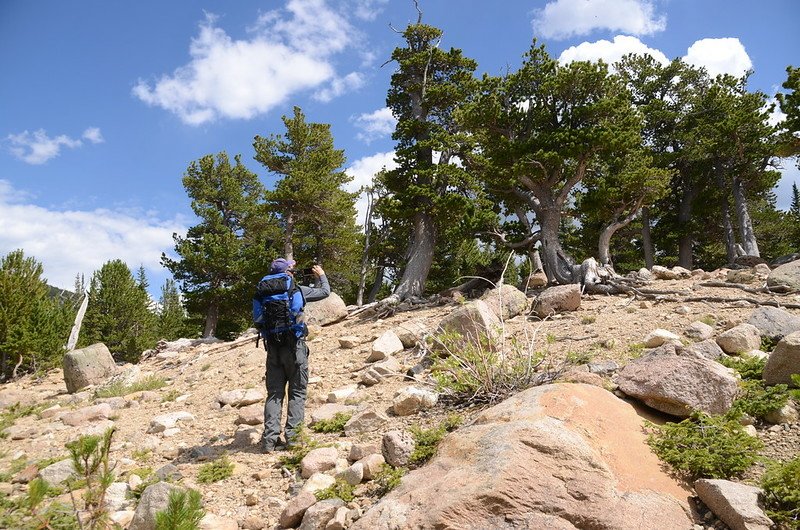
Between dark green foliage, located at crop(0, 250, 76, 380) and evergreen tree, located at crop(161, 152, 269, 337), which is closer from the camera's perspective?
dark green foliage, located at crop(0, 250, 76, 380)

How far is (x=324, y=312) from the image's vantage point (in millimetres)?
14820

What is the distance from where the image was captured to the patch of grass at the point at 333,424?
4.95m

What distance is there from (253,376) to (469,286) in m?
7.56

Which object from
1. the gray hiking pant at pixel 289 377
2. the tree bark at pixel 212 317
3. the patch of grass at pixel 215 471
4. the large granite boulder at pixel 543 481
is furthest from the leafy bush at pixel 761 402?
the tree bark at pixel 212 317

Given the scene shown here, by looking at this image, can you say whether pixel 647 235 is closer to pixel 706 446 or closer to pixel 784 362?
pixel 784 362

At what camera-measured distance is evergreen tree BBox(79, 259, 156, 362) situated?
2425cm

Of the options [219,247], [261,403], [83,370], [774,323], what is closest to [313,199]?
[219,247]

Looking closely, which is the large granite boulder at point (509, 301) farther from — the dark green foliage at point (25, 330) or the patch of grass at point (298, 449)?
the dark green foliage at point (25, 330)

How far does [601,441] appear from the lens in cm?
304

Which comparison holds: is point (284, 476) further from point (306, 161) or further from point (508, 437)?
point (306, 161)

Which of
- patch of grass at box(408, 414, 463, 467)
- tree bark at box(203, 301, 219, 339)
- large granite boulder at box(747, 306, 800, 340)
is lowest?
patch of grass at box(408, 414, 463, 467)

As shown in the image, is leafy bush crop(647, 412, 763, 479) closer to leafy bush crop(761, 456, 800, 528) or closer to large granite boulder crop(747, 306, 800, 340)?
leafy bush crop(761, 456, 800, 528)

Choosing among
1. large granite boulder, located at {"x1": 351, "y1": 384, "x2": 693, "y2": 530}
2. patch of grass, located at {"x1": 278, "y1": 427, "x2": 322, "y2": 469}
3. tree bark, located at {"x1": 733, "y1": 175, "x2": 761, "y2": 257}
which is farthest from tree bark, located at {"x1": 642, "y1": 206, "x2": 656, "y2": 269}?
patch of grass, located at {"x1": 278, "y1": 427, "x2": 322, "y2": 469}

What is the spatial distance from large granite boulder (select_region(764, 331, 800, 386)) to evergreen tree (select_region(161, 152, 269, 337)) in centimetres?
2184
